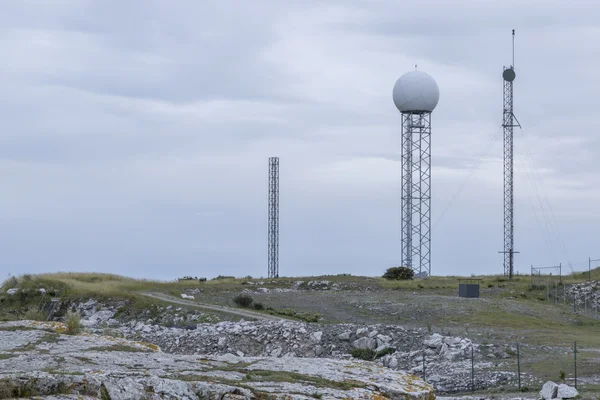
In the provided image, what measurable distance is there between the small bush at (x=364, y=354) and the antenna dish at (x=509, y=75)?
3692cm

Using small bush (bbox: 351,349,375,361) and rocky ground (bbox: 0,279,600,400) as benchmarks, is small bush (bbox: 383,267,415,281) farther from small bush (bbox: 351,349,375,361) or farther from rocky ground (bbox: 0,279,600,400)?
small bush (bbox: 351,349,375,361)

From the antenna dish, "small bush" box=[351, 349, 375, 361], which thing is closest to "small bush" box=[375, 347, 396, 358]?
"small bush" box=[351, 349, 375, 361]

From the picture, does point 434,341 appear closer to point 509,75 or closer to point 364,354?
point 364,354

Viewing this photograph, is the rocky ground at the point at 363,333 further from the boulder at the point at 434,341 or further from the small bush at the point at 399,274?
the small bush at the point at 399,274

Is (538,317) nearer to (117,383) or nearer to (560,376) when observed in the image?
(560,376)

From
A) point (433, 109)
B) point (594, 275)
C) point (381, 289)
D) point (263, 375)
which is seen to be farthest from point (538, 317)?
point (263, 375)

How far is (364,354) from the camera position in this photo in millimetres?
26359

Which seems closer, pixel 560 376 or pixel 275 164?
pixel 560 376

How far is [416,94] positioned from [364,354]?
38.3m

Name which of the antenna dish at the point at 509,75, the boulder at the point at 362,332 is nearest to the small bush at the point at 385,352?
the boulder at the point at 362,332

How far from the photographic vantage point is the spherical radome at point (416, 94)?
61500mm

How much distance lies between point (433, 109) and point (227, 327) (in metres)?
35.8

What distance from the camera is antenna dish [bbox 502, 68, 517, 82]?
57.9 meters

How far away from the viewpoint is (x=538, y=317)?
3906cm
